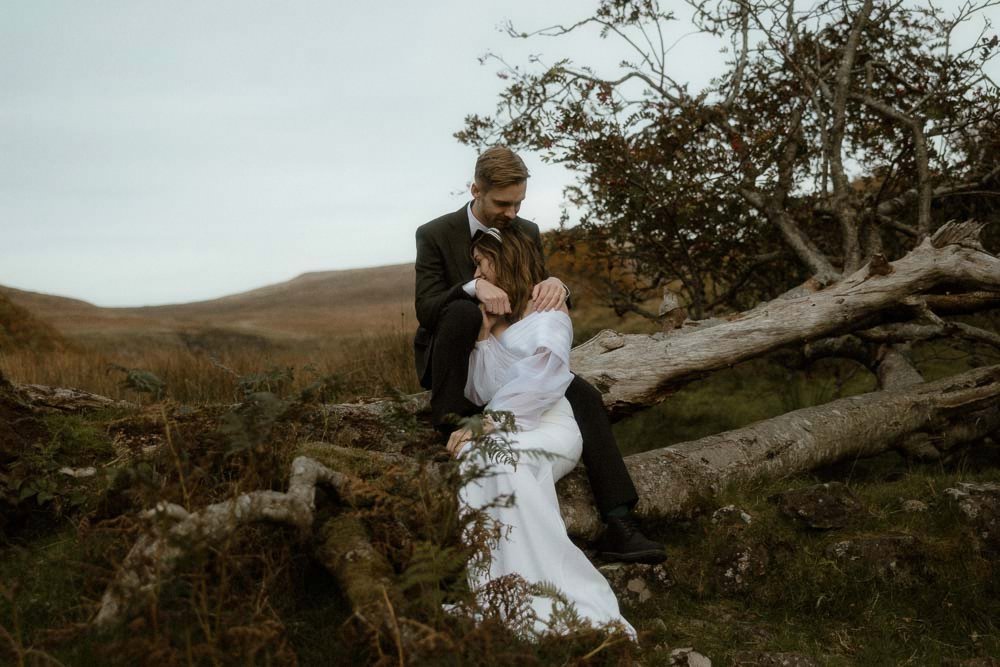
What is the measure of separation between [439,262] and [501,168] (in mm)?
849

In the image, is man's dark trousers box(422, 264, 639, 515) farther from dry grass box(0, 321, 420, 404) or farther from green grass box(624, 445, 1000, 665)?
dry grass box(0, 321, 420, 404)

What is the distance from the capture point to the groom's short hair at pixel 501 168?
486cm

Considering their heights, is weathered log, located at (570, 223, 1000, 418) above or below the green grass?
above

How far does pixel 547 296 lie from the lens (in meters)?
4.79

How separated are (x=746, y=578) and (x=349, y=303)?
14098 mm

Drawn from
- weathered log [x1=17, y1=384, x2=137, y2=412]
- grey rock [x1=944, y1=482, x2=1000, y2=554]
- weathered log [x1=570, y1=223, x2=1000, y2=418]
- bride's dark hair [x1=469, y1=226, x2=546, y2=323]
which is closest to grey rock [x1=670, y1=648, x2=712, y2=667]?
grey rock [x1=944, y1=482, x2=1000, y2=554]

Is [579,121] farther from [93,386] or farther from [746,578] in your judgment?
[93,386]

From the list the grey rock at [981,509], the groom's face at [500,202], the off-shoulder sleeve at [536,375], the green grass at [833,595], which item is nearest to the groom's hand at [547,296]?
the off-shoulder sleeve at [536,375]

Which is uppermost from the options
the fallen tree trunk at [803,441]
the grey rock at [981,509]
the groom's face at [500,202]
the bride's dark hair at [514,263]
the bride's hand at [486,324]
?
the groom's face at [500,202]

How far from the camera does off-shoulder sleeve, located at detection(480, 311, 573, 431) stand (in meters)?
4.36

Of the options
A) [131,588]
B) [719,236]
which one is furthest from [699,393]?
[131,588]

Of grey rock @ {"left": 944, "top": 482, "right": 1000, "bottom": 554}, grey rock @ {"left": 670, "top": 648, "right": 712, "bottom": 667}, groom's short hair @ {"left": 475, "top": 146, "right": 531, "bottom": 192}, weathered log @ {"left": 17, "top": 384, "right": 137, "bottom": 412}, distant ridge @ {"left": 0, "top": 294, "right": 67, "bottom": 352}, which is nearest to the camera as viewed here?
grey rock @ {"left": 670, "top": 648, "right": 712, "bottom": 667}

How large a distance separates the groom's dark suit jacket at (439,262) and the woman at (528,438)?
20 centimetres

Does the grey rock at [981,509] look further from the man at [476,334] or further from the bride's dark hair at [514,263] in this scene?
the bride's dark hair at [514,263]
